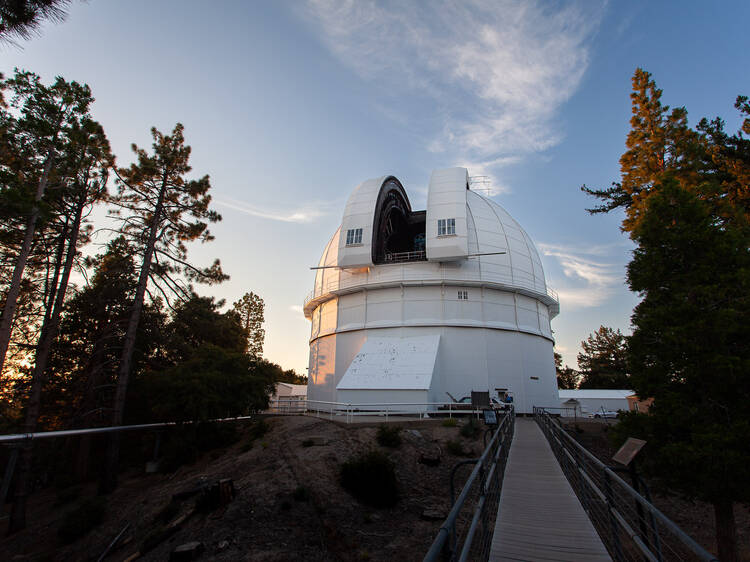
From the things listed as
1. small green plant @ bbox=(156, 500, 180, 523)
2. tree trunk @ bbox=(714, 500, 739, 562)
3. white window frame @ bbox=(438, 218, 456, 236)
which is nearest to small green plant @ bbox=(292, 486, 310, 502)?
small green plant @ bbox=(156, 500, 180, 523)

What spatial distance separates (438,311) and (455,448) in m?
9.95

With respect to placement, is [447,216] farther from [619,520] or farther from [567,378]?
[567,378]

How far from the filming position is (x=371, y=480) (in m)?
10.2

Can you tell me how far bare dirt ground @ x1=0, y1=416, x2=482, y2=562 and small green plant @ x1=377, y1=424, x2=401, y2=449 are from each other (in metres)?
0.22

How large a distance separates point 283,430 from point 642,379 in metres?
12.3

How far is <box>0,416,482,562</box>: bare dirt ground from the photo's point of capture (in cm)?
793

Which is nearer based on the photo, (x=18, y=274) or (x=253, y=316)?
(x=18, y=274)

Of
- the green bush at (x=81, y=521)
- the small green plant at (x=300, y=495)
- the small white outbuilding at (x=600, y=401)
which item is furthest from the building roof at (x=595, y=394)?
the green bush at (x=81, y=521)

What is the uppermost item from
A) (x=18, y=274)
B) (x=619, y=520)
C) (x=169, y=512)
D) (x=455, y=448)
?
(x=18, y=274)

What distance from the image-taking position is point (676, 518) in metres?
11.7

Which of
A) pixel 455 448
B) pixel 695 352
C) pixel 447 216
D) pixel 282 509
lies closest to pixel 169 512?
pixel 282 509

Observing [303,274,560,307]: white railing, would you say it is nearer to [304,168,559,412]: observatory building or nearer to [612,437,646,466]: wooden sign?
[304,168,559,412]: observatory building

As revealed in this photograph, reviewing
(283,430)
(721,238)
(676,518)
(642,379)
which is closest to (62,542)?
(283,430)

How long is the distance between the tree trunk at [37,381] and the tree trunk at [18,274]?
78.8 inches
